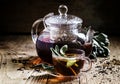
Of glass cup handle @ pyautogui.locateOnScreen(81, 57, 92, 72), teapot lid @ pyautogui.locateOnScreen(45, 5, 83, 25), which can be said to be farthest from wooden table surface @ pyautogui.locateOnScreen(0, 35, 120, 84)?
teapot lid @ pyautogui.locateOnScreen(45, 5, 83, 25)

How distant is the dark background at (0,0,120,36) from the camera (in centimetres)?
208

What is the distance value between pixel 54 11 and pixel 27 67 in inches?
27.4

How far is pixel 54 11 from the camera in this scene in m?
2.09


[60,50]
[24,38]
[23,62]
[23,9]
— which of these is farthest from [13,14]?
[60,50]

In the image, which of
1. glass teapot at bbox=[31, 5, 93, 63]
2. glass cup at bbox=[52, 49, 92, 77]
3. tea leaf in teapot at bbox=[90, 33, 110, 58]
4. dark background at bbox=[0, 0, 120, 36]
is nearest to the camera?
glass cup at bbox=[52, 49, 92, 77]

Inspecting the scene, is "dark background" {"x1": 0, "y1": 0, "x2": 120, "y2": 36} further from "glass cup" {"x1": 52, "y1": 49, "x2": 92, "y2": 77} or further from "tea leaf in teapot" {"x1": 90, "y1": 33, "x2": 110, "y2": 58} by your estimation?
"glass cup" {"x1": 52, "y1": 49, "x2": 92, "y2": 77}

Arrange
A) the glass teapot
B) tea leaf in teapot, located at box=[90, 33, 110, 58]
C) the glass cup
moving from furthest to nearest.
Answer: tea leaf in teapot, located at box=[90, 33, 110, 58] < the glass teapot < the glass cup

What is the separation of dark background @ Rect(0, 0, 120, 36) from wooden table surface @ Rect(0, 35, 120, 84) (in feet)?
0.73

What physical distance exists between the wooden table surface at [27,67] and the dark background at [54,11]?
0.22 meters

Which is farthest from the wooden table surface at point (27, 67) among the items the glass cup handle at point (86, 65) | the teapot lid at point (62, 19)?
the teapot lid at point (62, 19)

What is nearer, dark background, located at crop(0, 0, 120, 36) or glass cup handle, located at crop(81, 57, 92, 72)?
glass cup handle, located at crop(81, 57, 92, 72)

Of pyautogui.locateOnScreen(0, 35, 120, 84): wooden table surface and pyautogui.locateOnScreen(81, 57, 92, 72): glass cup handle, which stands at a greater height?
pyautogui.locateOnScreen(81, 57, 92, 72): glass cup handle

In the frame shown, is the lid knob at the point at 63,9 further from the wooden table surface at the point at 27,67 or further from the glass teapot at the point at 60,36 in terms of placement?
the wooden table surface at the point at 27,67

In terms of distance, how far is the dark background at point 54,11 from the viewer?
2.08 meters
